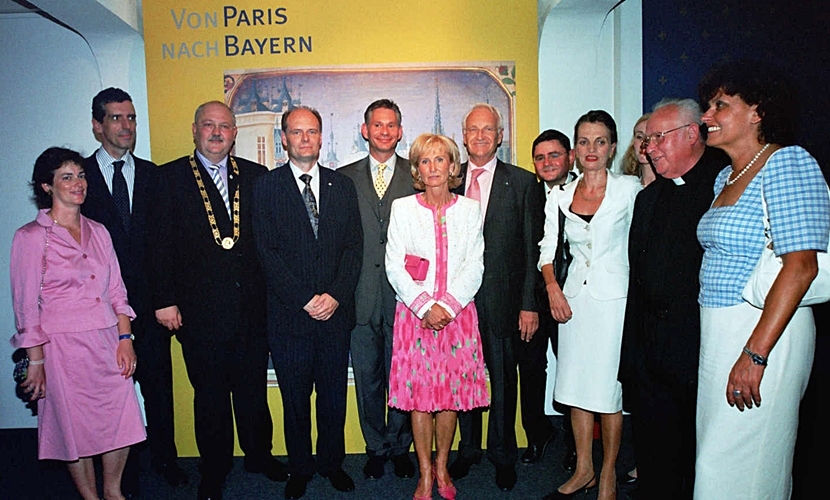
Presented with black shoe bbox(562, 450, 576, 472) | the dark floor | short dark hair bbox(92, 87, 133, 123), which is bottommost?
the dark floor

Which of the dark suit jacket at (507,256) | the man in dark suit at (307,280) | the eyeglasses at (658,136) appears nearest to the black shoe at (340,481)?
the man in dark suit at (307,280)

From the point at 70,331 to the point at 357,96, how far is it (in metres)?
2.32

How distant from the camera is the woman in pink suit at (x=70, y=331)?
3.06 metres

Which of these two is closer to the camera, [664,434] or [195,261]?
[664,434]

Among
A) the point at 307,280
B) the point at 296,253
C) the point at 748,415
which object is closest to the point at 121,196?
the point at 296,253

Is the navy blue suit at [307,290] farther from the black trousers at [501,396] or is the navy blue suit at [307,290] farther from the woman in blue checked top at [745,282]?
the woman in blue checked top at [745,282]

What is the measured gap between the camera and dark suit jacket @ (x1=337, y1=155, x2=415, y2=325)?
3.71m

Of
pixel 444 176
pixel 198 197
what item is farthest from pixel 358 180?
pixel 198 197

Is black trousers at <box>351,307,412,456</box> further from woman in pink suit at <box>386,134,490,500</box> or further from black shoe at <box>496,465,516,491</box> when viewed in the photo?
black shoe at <box>496,465,516,491</box>

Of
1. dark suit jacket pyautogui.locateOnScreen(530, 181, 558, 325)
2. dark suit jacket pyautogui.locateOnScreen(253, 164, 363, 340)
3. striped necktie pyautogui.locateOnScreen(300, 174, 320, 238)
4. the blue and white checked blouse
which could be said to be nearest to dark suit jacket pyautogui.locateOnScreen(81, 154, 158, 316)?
dark suit jacket pyautogui.locateOnScreen(253, 164, 363, 340)

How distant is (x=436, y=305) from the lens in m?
3.25

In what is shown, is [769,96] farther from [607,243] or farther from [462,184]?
[462,184]

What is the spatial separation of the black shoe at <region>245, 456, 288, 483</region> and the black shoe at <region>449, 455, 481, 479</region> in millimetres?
1042

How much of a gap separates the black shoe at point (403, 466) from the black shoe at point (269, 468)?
0.69 metres
